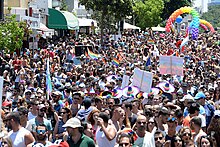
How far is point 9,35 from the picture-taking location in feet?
77.6

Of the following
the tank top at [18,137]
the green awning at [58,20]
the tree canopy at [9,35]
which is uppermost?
the tank top at [18,137]

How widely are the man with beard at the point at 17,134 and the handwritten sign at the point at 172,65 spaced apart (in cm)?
863

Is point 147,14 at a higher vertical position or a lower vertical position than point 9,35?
lower

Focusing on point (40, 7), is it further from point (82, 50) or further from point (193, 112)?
point (193, 112)

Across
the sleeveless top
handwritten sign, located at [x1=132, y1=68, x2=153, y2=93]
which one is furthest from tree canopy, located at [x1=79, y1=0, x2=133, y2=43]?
the sleeveless top

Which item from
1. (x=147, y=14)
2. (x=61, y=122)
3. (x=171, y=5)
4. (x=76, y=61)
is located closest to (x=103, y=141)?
(x=61, y=122)

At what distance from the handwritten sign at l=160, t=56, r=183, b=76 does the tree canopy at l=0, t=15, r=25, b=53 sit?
8.74 meters

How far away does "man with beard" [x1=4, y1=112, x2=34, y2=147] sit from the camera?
762 cm

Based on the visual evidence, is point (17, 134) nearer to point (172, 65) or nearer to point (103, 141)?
point (103, 141)

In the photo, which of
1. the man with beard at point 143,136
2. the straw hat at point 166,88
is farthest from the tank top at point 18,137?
the straw hat at point 166,88

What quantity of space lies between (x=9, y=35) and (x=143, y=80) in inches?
476

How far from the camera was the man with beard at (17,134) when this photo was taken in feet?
25.0

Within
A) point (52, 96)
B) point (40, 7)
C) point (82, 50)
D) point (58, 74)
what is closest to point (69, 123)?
point (52, 96)

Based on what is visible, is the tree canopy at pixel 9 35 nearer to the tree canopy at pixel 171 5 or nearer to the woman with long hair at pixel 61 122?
the woman with long hair at pixel 61 122
